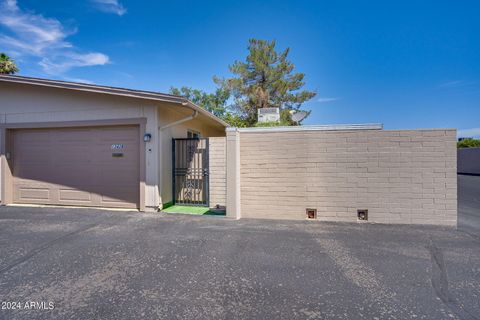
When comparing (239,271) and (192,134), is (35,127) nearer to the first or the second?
(192,134)

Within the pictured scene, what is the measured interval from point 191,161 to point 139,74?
37.2 feet

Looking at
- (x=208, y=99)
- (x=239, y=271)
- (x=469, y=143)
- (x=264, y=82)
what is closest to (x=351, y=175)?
(x=239, y=271)

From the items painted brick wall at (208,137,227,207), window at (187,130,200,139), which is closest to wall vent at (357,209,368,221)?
painted brick wall at (208,137,227,207)

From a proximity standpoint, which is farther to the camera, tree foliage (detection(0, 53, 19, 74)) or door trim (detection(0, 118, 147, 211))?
tree foliage (detection(0, 53, 19, 74))

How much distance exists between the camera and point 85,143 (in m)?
6.93

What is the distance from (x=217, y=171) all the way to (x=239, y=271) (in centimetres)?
380

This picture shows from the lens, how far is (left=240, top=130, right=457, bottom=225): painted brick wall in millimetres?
5207

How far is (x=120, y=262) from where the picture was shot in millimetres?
3479

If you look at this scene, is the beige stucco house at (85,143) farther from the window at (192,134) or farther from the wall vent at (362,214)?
the wall vent at (362,214)

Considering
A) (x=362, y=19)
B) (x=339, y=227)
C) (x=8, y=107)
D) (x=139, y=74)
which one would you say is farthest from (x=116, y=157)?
(x=362, y=19)

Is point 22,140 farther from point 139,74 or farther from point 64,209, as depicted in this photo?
point 139,74

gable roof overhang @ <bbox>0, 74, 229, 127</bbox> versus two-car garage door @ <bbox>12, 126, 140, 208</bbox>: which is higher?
gable roof overhang @ <bbox>0, 74, 229, 127</bbox>

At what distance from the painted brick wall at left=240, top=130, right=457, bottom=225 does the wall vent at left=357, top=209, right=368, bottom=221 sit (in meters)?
0.08

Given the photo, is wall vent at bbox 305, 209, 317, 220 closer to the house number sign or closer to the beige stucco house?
the beige stucco house
